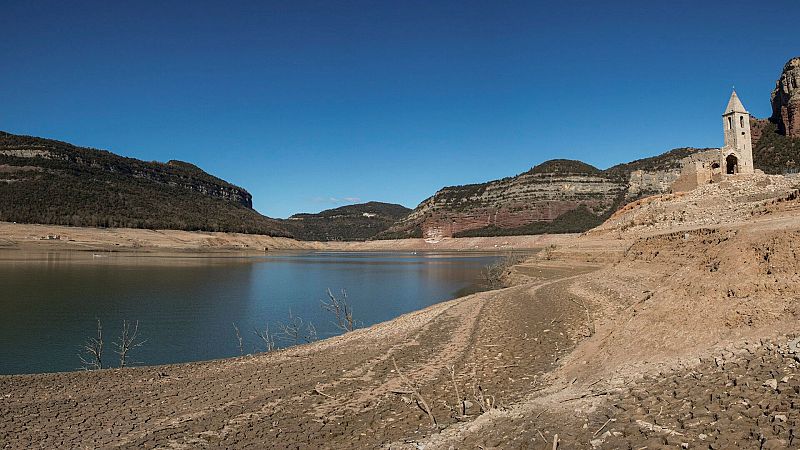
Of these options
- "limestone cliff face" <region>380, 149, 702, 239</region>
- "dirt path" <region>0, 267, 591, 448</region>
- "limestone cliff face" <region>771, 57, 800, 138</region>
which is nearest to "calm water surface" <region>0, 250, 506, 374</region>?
"dirt path" <region>0, 267, 591, 448</region>

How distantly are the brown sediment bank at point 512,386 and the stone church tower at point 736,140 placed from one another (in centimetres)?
3141

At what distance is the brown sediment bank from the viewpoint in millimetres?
5695

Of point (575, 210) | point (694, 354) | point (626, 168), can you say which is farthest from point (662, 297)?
point (626, 168)

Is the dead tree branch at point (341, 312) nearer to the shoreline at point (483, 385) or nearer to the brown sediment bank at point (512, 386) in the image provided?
the brown sediment bank at point (512, 386)

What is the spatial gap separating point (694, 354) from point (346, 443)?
5271 mm

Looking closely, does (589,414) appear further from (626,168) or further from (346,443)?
(626,168)

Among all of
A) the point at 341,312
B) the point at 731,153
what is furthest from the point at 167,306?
the point at 731,153

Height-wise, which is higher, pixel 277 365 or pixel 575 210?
pixel 575 210

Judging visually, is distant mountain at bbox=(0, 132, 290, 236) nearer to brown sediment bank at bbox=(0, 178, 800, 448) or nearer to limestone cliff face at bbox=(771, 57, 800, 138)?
brown sediment bank at bbox=(0, 178, 800, 448)

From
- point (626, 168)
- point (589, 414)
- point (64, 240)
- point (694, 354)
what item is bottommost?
point (589, 414)

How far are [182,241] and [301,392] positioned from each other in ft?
365

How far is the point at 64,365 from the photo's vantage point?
16266 mm

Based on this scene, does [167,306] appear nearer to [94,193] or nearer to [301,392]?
[301,392]

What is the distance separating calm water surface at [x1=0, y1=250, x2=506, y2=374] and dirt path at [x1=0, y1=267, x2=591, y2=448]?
16.4ft
